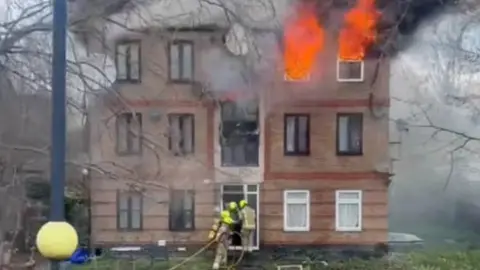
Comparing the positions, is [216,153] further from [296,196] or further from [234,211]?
[296,196]

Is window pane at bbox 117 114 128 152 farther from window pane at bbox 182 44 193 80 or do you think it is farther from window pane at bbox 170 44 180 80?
window pane at bbox 182 44 193 80

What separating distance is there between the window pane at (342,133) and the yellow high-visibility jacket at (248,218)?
3.74ft

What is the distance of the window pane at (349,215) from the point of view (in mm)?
8211

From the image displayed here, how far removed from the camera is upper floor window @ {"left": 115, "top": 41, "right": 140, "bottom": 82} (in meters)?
8.16

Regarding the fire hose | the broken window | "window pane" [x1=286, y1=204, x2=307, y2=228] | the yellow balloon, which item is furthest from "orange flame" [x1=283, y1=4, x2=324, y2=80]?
the yellow balloon

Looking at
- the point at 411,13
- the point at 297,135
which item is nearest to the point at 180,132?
the point at 297,135

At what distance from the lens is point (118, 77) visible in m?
8.17

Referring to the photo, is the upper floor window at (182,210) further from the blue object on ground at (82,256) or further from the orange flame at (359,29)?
the orange flame at (359,29)

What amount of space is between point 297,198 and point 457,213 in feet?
5.59

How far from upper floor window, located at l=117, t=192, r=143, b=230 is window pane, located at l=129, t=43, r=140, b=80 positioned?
1.23m

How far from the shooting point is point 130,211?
322 inches

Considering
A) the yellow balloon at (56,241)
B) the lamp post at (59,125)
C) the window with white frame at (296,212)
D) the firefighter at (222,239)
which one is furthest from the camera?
the window with white frame at (296,212)

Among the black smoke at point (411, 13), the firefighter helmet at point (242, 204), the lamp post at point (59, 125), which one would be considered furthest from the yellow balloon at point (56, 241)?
the black smoke at point (411, 13)

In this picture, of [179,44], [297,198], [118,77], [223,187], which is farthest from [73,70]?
[297,198]
